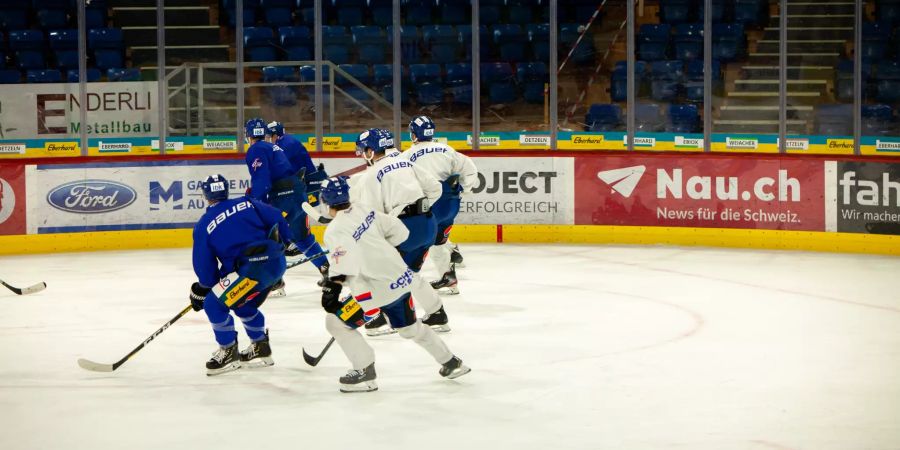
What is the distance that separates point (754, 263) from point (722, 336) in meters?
3.28

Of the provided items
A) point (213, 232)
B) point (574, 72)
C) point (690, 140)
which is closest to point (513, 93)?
point (574, 72)

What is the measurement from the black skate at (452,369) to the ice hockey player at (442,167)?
7.36 ft

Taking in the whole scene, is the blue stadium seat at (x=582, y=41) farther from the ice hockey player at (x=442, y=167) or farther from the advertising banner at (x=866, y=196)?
the ice hockey player at (x=442, y=167)

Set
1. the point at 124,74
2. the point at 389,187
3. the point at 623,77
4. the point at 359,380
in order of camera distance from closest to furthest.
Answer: the point at 359,380 < the point at 389,187 < the point at 623,77 < the point at 124,74

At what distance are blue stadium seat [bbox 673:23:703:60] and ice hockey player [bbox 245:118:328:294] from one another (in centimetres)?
426

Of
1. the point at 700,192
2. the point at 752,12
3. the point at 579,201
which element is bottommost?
the point at 579,201

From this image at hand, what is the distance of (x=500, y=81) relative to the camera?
41.1 feet

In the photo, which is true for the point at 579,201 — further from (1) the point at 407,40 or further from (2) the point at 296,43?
(2) the point at 296,43

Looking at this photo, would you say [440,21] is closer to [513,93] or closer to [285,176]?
[513,93]

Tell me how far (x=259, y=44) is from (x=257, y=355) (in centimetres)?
612

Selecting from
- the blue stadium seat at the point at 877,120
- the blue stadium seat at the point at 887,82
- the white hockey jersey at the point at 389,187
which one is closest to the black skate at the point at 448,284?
the white hockey jersey at the point at 389,187

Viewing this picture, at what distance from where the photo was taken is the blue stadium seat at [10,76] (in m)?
12.2

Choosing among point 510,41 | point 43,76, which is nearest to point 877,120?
point 510,41

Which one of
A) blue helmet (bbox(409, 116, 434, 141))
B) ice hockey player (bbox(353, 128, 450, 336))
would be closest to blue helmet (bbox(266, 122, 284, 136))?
blue helmet (bbox(409, 116, 434, 141))
